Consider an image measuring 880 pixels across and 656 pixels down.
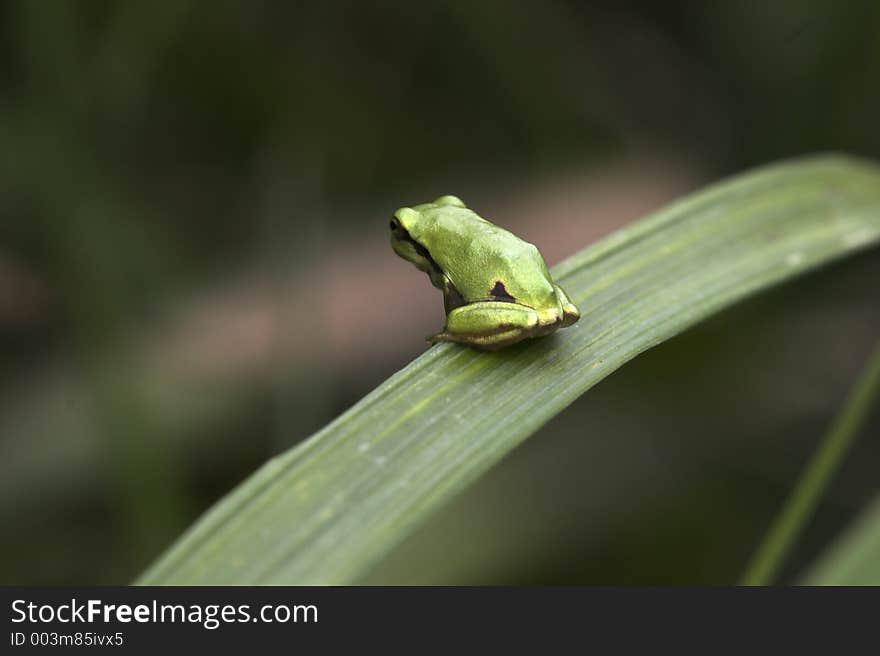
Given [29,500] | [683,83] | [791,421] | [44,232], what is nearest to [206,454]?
[29,500]

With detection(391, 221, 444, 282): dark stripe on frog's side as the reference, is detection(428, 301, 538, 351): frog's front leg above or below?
below

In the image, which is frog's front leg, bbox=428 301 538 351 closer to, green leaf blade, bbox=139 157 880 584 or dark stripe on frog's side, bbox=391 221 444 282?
green leaf blade, bbox=139 157 880 584

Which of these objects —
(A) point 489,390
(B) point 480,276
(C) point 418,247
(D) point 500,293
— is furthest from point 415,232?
(A) point 489,390

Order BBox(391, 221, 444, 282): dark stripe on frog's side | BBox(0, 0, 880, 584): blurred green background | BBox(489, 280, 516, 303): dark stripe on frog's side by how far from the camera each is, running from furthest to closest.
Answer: BBox(0, 0, 880, 584): blurred green background, BBox(391, 221, 444, 282): dark stripe on frog's side, BBox(489, 280, 516, 303): dark stripe on frog's side

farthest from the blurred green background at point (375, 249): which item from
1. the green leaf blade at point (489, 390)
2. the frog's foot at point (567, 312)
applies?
the frog's foot at point (567, 312)

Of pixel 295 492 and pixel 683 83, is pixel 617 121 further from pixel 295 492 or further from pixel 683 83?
pixel 295 492

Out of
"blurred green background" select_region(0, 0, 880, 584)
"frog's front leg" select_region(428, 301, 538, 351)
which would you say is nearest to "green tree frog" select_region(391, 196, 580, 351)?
"frog's front leg" select_region(428, 301, 538, 351)
